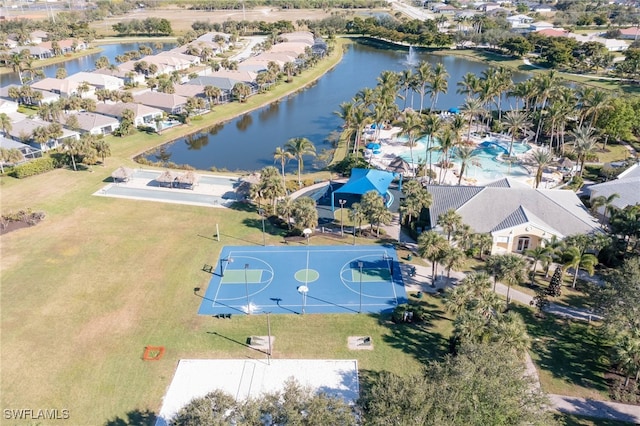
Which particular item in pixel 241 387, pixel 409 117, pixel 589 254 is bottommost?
pixel 241 387

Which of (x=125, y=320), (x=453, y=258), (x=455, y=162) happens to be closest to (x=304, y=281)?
(x=453, y=258)

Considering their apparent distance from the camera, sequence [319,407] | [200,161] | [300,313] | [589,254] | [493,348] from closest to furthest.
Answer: [319,407] < [493,348] < [300,313] < [589,254] < [200,161]

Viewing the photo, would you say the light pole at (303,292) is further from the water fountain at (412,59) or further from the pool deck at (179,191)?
the water fountain at (412,59)

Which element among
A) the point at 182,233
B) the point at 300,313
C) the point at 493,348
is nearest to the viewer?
the point at 493,348

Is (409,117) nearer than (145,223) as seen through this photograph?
No

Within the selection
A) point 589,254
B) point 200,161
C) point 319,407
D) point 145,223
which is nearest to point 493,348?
point 319,407

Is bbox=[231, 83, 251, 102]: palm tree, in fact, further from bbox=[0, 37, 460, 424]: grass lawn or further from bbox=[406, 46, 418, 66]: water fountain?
bbox=[406, 46, 418, 66]: water fountain

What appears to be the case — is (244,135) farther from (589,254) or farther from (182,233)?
(589,254)

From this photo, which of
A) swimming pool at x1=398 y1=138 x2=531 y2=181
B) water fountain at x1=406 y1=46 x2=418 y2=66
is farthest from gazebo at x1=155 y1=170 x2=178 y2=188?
water fountain at x1=406 y1=46 x2=418 y2=66
